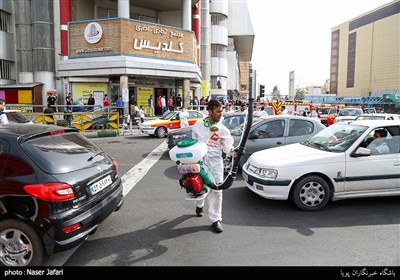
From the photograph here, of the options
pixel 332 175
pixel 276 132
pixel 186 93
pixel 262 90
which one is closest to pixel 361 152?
pixel 332 175

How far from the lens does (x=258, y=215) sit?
4.69 metres

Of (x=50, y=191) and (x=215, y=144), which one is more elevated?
(x=215, y=144)

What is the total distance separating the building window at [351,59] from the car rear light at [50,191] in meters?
113

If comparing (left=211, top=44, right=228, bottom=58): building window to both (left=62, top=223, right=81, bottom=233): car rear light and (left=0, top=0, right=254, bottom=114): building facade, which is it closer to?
(left=0, top=0, right=254, bottom=114): building facade

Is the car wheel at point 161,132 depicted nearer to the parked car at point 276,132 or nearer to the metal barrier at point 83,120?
the metal barrier at point 83,120

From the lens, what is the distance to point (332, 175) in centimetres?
475

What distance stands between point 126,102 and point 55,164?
1509cm

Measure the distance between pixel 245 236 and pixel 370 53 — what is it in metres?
106

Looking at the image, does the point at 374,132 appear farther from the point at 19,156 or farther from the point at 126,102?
the point at 126,102

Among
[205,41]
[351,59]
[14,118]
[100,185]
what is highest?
[351,59]

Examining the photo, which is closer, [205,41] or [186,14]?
[186,14]

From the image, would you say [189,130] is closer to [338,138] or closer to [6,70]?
[338,138]

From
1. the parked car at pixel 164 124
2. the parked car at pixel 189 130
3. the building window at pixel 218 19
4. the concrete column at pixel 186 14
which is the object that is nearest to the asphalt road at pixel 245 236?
the parked car at pixel 189 130

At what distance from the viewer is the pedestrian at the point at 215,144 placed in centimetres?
407
